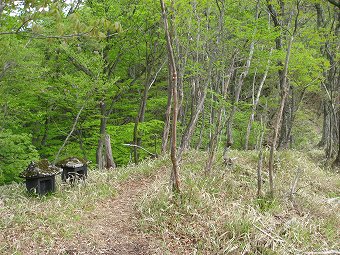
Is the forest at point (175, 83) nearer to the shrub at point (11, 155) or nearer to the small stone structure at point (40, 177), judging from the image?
the shrub at point (11, 155)

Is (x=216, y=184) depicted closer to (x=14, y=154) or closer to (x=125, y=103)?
(x=14, y=154)

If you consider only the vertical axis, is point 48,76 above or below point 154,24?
below

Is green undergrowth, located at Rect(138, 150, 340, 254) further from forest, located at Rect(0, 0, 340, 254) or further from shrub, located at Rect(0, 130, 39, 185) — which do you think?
shrub, located at Rect(0, 130, 39, 185)

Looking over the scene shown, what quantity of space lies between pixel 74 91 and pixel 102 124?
2.39m

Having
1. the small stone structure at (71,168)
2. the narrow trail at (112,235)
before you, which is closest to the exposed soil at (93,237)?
the narrow trail at (112,235)

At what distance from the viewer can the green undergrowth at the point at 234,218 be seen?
211 inches

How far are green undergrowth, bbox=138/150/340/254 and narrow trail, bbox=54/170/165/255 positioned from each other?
226mm

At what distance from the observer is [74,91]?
41.1 feet

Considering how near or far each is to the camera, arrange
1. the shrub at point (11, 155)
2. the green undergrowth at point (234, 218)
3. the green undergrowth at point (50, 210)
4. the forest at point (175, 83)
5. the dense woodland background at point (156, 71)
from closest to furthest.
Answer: the green undergrowth at point (50, 210) → the green undergrowth at point (234, 218) → the forest at point (175, 83) → the dense woodland background at point (156, 71) → the shrub at point (11, 155)

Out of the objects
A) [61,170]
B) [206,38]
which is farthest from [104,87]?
[61,170]

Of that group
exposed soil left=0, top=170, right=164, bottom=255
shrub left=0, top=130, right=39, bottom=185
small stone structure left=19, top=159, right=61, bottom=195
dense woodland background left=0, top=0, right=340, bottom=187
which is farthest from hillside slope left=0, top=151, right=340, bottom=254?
shrub left=0, top=130, right=39, bottom=185

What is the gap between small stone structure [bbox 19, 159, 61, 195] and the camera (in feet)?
22.1

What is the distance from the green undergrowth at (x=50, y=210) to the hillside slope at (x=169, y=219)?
0.6 inches

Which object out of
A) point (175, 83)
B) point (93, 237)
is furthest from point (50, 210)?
point (175, 83)
